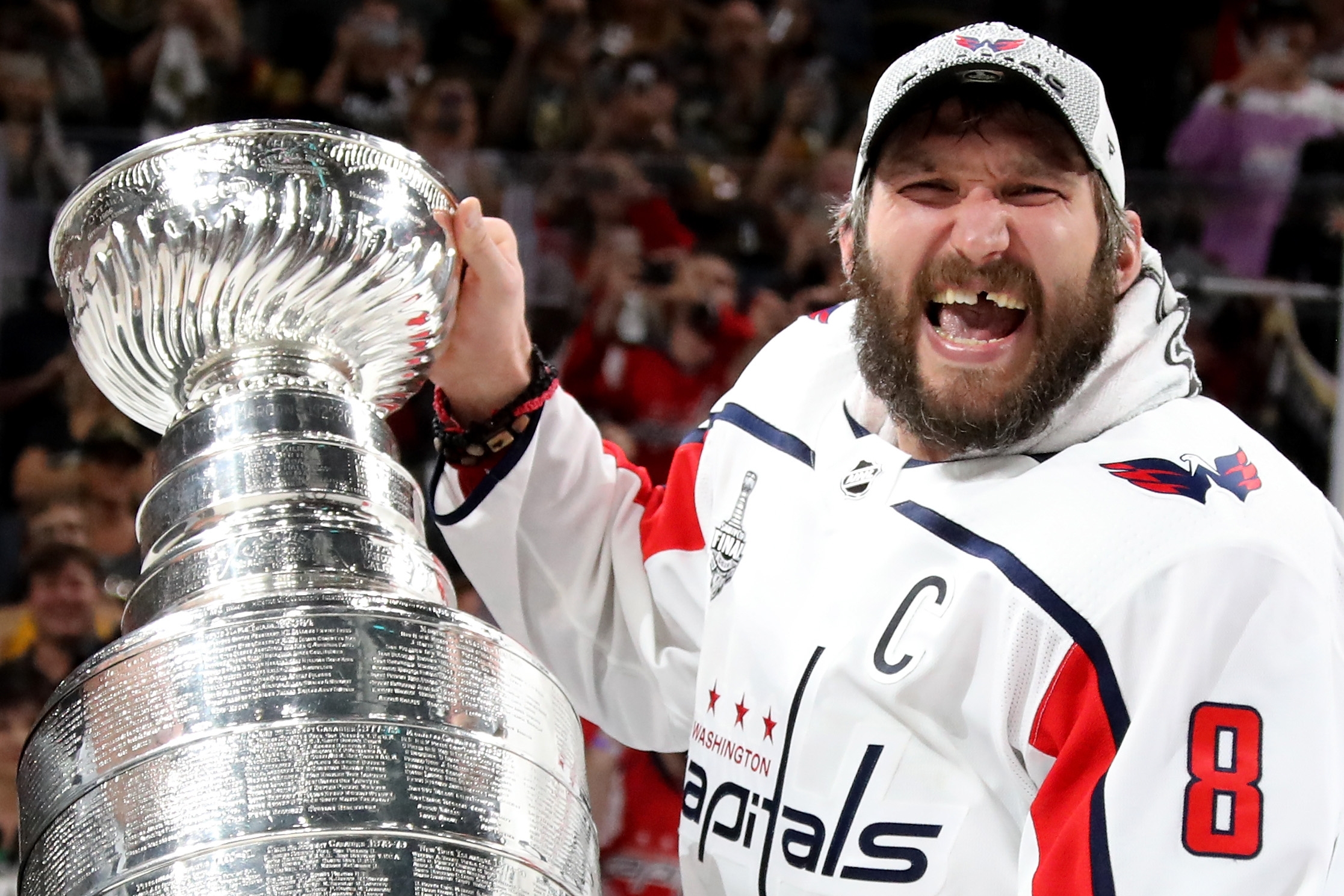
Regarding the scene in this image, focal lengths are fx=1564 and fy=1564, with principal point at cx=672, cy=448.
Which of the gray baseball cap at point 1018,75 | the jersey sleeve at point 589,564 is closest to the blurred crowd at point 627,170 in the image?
the jersey sleeve at point 589,564

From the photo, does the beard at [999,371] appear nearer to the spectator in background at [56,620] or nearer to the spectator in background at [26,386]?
the spectator in background at [56,620]

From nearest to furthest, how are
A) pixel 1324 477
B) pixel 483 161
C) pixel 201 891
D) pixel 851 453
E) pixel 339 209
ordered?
pixel 201 891
pixel 339 209
pixel 851 453
pixel 1324 477
pixel 483 161

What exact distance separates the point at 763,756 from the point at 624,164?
2413mm

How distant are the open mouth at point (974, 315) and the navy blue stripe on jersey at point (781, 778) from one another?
312 mm

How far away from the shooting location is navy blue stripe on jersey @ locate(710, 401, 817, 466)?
157cm

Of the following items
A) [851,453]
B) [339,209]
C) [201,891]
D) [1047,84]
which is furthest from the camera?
[851,453]

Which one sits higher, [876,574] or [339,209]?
[339,209]

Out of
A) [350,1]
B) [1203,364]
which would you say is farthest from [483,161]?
[1203,364]

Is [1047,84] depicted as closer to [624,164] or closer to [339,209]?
[339,209]

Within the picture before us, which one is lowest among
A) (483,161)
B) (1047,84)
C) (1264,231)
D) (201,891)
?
(201,891)

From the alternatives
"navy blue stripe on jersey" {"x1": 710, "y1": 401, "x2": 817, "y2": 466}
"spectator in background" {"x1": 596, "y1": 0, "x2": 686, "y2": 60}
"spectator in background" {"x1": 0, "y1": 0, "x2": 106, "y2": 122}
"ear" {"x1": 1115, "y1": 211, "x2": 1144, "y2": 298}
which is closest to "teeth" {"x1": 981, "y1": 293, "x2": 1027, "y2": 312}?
"ear" {"x1": 1115, "y1": 211, "x2": 1144, "y2": 298}

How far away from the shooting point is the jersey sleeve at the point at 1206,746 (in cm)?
111

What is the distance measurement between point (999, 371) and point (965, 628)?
9.4 inches

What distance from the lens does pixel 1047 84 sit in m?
1.35
